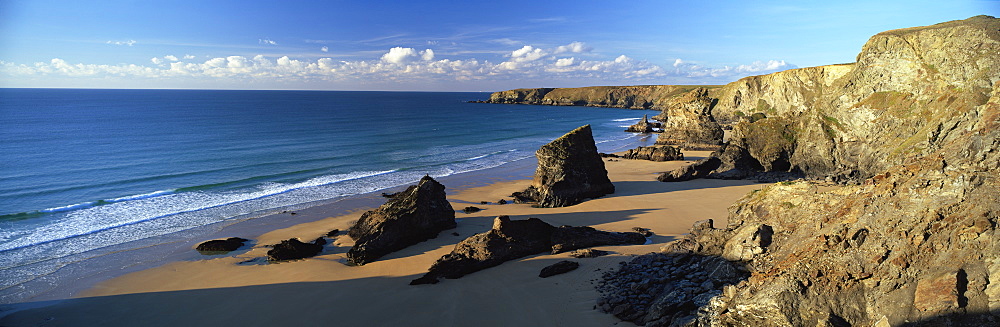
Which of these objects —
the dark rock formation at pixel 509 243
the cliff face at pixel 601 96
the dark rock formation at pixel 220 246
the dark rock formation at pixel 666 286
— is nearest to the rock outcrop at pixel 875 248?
the dark rock formation at pixel 666 286

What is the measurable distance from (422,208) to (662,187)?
16.7 metres

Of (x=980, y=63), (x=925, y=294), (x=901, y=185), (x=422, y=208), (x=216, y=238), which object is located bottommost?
(x=216, y=238)

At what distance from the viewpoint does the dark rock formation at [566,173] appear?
26.8 metres

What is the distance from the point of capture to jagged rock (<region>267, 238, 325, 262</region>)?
19.5 m

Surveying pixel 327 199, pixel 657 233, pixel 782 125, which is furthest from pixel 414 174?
pixel 782 125

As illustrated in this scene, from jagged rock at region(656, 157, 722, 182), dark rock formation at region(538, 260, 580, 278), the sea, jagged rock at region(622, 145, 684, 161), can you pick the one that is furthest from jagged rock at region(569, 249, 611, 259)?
jagged rock at region(622, 145, 684, 161)

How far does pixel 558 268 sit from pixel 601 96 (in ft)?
538

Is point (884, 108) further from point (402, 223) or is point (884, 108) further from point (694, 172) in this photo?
point (402, 223)

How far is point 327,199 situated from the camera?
3114cm

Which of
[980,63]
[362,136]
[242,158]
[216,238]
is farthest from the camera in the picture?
[362,136]

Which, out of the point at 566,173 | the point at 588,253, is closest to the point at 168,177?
the point at 566,173

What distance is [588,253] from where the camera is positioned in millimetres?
16125

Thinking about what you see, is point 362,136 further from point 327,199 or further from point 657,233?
point 657,233

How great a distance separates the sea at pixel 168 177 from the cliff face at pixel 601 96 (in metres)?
85.1
